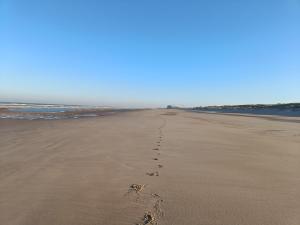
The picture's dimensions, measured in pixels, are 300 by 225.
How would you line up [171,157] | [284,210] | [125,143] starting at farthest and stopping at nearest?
[125,143], [171,157], [284,210]

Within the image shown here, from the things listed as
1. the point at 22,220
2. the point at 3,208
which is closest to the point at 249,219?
the point at 22,220

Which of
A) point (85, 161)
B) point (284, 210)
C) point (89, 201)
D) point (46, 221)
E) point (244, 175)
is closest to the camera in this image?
point (46, 221)

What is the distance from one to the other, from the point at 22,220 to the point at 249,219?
8.83 feet

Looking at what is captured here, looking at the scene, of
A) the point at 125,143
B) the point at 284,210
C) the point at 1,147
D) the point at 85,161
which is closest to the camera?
the point at 284,210

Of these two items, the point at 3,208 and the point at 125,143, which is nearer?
the point at 3,208

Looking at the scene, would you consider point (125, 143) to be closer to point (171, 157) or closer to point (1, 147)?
point (171, 157)

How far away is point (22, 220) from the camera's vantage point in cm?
345

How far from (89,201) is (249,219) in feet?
6.94

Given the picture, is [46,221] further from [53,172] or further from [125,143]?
[125,143]

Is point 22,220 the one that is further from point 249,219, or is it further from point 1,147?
point 1,147

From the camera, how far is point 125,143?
30.7 ft

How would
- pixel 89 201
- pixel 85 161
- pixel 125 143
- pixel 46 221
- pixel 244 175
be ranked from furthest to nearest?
pixel 125 143 → pixel 85 161 → pixel 244 175 → pixel 89 201 → pixel 46 221

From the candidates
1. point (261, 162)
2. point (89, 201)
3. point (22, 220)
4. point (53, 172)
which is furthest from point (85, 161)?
point (261, 162)

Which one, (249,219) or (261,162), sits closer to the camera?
(249,219)
